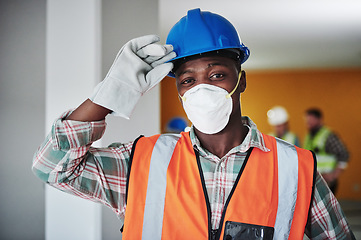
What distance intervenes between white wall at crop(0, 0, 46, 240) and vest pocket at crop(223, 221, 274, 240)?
3206 mm

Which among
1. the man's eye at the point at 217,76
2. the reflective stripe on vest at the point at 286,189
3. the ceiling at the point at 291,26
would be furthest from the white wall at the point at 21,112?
the reflective stripe on vest at the point at 286,189

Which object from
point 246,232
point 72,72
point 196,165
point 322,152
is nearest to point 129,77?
point 196,165

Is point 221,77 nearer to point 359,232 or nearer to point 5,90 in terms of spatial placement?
point 5,90

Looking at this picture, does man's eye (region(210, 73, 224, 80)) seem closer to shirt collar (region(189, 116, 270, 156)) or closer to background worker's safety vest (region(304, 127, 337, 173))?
shirt collar (region(189, 116, 270, 156))

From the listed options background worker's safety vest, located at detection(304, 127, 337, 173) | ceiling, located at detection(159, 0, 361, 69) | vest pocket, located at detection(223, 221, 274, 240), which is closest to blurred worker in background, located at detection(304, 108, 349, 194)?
background worker's safety vest, located at detection(304, 127, 337, 173)

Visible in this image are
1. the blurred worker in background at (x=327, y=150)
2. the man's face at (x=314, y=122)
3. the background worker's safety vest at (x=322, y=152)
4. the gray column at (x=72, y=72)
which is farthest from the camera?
the man's face at (x=314, y=122)

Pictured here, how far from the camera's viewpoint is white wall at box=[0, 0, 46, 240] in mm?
3963

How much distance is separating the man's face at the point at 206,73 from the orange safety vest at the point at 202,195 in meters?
0.23

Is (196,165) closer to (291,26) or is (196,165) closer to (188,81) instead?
(188,81)

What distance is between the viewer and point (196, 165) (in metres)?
1.34

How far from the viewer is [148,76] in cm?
122

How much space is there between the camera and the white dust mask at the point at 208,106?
4.31 feet

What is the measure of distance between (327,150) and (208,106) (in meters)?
4.95

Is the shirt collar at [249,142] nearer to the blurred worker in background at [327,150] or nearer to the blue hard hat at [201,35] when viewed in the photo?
the blue hard hat at [201,35]
